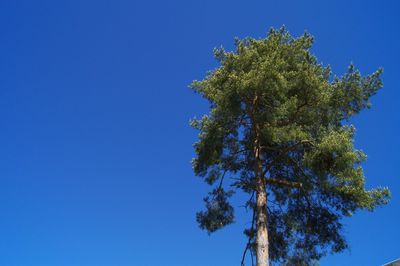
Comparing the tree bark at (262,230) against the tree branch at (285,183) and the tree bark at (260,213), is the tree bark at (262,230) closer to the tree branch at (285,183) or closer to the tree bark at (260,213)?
the tree bark at (260,213)

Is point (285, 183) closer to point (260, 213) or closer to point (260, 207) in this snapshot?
point (260, 207)

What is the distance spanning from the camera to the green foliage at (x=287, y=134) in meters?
16.3

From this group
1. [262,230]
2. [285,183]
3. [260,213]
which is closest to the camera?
A: [262,230]

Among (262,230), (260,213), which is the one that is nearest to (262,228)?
(262,230)

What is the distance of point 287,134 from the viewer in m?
16.5

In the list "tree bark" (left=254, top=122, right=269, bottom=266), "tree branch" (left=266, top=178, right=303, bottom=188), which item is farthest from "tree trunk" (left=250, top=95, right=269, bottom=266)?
"tree branch" (left=266, top=178, right=303, bottom=188)

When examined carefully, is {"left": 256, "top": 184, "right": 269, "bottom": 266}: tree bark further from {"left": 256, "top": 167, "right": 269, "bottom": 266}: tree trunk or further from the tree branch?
the tree branch

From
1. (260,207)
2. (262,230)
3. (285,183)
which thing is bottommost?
(262,230)

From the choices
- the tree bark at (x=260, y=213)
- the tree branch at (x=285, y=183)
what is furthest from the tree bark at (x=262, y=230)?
the tree branch at (x=285, y=183)

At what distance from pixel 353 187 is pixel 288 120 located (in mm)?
3930

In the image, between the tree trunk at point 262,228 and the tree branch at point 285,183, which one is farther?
the tree branch at point 285,183

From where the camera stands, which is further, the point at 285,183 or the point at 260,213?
the point at 285,183

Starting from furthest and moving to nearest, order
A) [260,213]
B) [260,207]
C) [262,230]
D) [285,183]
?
1. [285,183]
2. [260,207]
3. [260,213]
4. [262,230]

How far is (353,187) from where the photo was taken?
51.2ft
